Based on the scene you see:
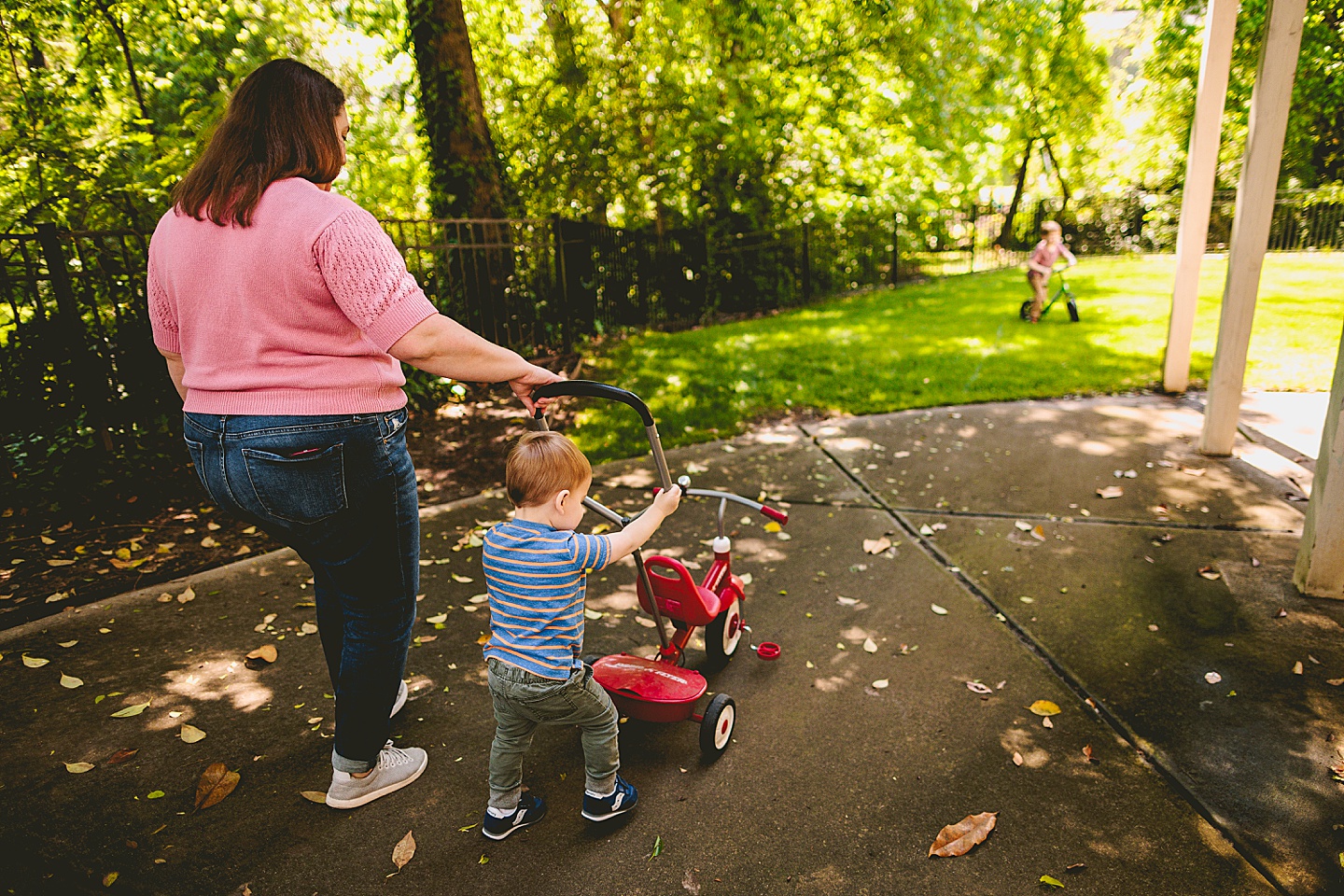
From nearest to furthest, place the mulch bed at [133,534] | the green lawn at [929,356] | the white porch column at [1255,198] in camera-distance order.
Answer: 1. the mulch bed at [133,534]
2. the white porch column at [1255,198]
3. the green lawn at [929,356]

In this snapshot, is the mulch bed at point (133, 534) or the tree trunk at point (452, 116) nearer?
the mulch bed at point (133, 534)

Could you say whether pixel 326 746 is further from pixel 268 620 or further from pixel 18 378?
pixel 18 378

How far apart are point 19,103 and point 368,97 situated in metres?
9.42

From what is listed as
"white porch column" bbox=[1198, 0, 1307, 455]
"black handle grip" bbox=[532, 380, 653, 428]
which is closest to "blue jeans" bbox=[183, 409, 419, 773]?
"black handle grip" bbox=[532, 380, 653, 428]

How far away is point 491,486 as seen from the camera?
5531 mm

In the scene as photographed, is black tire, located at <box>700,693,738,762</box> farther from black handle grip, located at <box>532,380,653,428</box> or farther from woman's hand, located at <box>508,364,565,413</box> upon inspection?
woman's hand, located at <box>508,364,565,413</box>

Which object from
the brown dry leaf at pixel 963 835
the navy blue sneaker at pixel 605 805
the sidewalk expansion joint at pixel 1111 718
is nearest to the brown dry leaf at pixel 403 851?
the navy blue sneaker at pixel 605 805

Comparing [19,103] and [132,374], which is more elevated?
[19,103]

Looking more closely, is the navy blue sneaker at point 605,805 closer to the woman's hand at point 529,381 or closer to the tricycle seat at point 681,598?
the tricycle seat at point 681,598

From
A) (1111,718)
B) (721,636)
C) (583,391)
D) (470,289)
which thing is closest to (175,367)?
(583,391)

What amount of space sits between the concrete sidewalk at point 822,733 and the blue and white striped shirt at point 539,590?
2.15 feet

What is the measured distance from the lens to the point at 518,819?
250cm

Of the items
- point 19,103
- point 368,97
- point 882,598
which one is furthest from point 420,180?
point 882,598

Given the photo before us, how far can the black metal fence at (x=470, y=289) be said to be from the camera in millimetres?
5043
